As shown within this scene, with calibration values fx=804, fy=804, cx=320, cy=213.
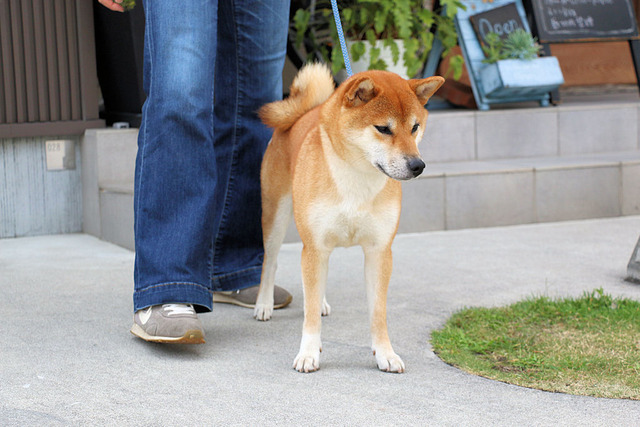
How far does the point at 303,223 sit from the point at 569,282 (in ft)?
4.52

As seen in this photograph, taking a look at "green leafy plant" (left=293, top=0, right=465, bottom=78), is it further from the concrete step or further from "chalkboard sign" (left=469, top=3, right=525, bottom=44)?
the concrete step

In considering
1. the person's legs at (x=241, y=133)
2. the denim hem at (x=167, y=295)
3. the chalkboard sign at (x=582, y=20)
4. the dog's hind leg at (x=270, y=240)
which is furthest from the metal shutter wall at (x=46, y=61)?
the chalkboard sign at (x=582, y=20)

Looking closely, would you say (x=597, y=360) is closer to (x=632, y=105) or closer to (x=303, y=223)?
(x=303, y=223)

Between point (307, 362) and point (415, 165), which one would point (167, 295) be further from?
point (415, 165)

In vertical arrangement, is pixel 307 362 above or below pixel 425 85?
below

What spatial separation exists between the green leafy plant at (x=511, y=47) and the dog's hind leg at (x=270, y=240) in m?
2.71

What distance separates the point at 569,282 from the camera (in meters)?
3.13

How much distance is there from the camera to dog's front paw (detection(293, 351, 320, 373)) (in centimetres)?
216

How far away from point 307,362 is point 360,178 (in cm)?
52

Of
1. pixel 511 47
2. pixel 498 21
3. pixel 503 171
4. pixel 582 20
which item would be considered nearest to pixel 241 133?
pixel 503 171

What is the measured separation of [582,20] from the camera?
5426 mm

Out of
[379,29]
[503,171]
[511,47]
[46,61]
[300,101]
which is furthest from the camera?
[511,47]

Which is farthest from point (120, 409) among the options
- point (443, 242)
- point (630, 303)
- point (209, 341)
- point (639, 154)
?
point (639, 154)

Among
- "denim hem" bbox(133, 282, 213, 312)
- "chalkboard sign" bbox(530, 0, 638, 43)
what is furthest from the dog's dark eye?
"chalkboard sign" bbox(530, 0, 638, 43)
